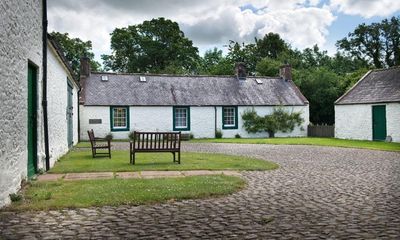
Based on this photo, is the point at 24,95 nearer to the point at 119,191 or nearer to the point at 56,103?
the point at 119,191

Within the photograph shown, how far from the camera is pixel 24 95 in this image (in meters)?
9.31

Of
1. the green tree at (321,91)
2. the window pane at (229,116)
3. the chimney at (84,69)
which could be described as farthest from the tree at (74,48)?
the green tree at (321,91)

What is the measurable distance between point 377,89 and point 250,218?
26221 mm

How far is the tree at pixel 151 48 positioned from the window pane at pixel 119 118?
1062 inches

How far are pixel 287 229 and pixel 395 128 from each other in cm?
2413

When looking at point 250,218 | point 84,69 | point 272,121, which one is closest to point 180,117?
point 272,121

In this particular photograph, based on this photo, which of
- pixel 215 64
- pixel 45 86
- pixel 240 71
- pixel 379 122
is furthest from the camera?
pixel 215 64

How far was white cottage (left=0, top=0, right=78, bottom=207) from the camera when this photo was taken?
7539mm

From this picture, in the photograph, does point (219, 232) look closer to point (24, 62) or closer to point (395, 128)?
point (24, 62)

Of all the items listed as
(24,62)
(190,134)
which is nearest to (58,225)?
(24,62)

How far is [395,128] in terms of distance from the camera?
27.2 m

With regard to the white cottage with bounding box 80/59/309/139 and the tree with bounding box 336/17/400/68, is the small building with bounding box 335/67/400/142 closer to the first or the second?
the white cottage with bounding box 80/59/309/139

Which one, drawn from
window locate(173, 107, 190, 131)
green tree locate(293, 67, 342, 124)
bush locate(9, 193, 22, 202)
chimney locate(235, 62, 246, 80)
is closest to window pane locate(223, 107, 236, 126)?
window locate(173, 107, 190, 131)

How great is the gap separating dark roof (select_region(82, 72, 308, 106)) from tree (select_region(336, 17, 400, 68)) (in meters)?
29.2
